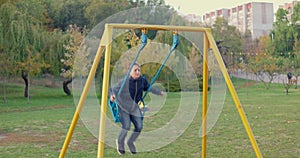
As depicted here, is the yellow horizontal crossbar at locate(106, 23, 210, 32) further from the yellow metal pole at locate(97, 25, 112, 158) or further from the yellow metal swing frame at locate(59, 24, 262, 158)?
the yellow metal pole at locate(97, 25, 112, 158)

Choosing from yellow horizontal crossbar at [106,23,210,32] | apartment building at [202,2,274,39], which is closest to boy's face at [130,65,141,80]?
yellow horizontal crossbar at [106,23,210,32]

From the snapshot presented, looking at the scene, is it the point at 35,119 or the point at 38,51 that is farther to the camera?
the point at 38,51

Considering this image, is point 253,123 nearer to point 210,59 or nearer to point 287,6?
point 210,59

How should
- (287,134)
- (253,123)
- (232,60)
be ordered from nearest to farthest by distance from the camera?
(287,134), (253,123), (232,60)

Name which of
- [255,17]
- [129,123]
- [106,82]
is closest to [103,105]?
[106,82]

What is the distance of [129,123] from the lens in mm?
5496

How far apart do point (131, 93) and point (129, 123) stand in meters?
0.41

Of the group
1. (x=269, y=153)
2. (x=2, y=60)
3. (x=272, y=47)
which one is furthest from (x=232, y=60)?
(x=269, y=153)

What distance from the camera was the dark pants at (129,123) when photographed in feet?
17.9

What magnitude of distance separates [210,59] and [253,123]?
5.98m

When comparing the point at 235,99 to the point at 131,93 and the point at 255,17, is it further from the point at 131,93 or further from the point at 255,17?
the point at 255,17

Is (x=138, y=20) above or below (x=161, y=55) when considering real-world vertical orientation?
above

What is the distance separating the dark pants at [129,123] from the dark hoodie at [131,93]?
0.07 m

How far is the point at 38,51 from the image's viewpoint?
2170cm
